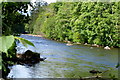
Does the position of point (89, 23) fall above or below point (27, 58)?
above

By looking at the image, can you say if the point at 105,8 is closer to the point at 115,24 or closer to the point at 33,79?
the point at 115,24

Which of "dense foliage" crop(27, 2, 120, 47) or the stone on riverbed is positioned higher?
"dense foliage" crop(27, 2, 120, 47)

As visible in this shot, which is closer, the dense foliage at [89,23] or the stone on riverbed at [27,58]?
the stone on riverbed at [27,58]

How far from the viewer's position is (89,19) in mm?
28797

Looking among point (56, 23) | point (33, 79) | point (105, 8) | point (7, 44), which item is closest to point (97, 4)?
point (105, 8)

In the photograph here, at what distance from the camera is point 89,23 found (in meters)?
28.9

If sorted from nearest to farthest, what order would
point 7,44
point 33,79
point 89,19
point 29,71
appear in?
1. point 7,44
2. point 33,79
3. point 29,71
4. point 89,19

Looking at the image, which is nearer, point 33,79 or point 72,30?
point 33,79

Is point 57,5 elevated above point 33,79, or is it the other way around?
point 57,5

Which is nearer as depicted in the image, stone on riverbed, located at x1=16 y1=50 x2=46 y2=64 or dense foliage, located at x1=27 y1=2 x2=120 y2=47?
stone on riverbed, located at x1=16 y1=50 x2=46 y2=64

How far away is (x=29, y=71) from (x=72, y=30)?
925 inches

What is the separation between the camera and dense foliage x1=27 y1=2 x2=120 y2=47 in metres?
26.2

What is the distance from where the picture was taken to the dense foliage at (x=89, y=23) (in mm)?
26203

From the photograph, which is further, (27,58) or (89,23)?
(89,23)
